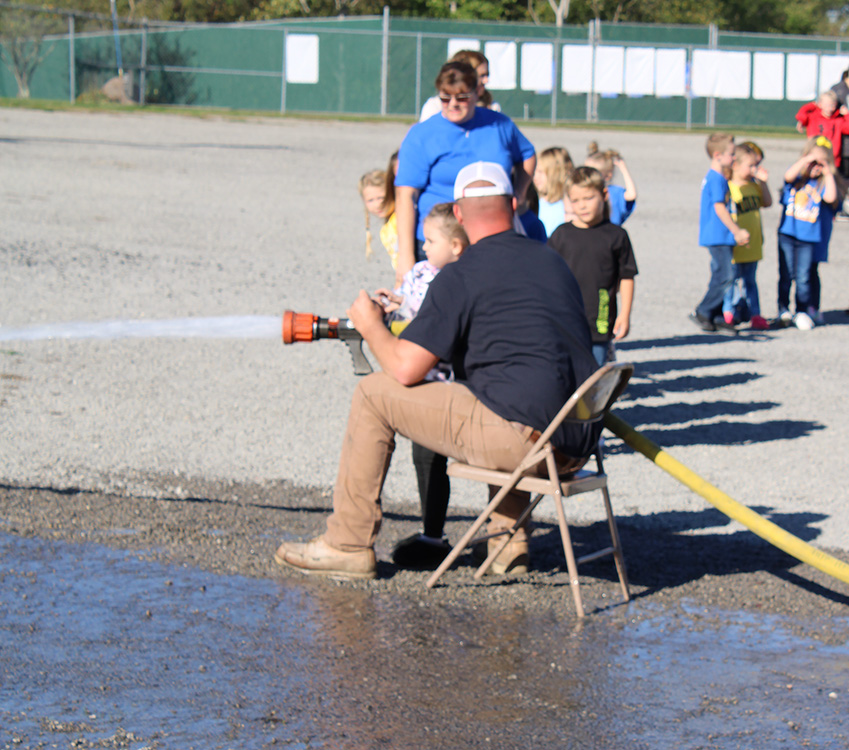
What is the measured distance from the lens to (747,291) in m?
11.0

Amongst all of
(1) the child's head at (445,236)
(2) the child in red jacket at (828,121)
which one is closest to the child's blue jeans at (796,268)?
(2) the child in red jacket at (828,121)

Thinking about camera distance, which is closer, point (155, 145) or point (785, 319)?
point (785, 319)

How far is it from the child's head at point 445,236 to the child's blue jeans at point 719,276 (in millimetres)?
6356

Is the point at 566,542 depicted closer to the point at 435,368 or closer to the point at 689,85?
the point at 435,368

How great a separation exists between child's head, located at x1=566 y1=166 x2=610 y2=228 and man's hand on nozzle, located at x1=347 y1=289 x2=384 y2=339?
94.8 inches

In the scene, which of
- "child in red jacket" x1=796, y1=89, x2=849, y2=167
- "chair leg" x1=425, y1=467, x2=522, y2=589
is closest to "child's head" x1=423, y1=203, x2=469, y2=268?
"chair leg" x1=425, y1=467, x2=522, y2=589

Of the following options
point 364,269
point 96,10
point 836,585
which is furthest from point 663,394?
point 96,10

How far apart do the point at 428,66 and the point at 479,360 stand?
29220 mm

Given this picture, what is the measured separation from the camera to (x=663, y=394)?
823 centimetres

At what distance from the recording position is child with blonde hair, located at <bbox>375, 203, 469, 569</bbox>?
463cm

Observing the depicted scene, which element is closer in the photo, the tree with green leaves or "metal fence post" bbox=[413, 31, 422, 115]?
"metal fence post" bbox=[413, 31, 422, 115]

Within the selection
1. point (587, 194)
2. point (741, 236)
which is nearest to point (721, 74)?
point (741, 236)

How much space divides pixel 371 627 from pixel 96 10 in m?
58.0

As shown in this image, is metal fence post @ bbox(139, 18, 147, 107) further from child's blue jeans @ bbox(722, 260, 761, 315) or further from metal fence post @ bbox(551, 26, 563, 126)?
child's blue jeans @ bbox(722, 260, 761, 315)
